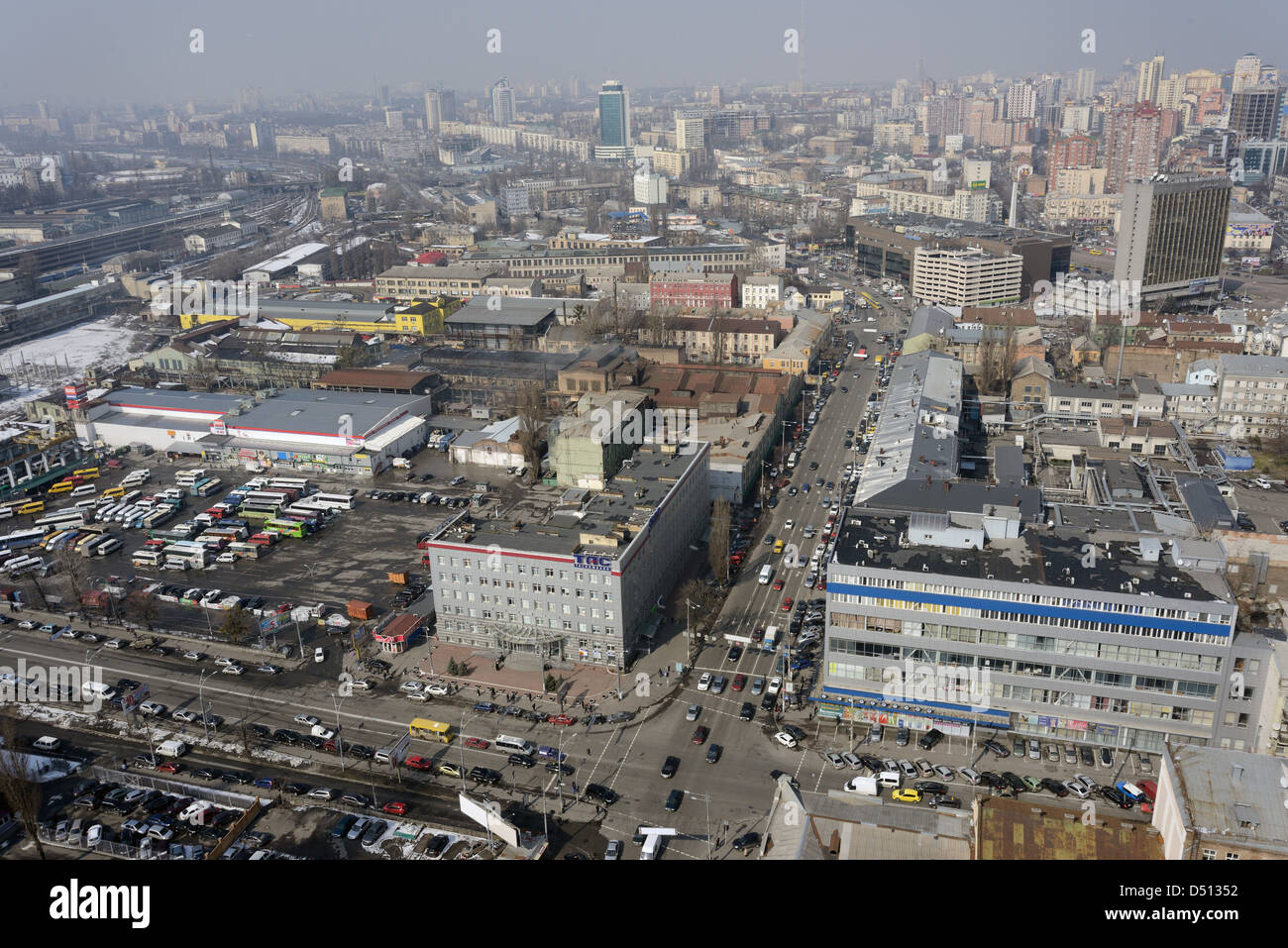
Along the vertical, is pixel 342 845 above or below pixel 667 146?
below

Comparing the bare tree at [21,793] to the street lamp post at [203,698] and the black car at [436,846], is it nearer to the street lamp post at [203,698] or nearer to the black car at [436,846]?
the street lamp post at [203,698]

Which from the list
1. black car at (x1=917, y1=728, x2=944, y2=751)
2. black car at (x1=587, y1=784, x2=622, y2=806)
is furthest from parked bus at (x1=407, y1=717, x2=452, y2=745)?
black car at (x1=917, y1=728, x2=944, y2=751)

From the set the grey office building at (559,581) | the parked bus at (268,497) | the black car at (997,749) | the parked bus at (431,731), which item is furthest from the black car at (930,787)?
the parked bus at (268,497)

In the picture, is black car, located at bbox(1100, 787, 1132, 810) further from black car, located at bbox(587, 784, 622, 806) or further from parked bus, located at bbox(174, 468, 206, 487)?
parked bus, located at bbox(174, 468, 206, 487)

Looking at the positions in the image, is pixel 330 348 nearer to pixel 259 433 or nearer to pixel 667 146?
pixel 259 433

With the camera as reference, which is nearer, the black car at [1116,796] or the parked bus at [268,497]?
the black car at [1116,796]
